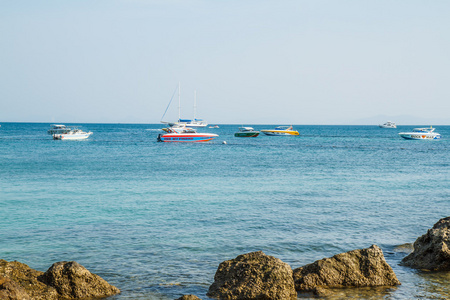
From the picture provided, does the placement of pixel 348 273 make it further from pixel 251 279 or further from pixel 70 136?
pixel 70 136

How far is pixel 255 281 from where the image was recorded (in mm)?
8898

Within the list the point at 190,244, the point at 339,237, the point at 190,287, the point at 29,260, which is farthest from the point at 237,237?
the point at 29,260

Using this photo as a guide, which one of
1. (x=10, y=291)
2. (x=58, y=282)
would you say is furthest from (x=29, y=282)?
(x=10, y=291)

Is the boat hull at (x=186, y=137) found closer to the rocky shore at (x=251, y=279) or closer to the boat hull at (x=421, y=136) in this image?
the boat hull at (x=421, y=136)

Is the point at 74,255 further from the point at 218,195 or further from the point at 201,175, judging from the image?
the point at 201,175

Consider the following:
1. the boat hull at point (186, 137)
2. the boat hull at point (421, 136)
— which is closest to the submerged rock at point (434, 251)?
the boat hull at point (186, 137)

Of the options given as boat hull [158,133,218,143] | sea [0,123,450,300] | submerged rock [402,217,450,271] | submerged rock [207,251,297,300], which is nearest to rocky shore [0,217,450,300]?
submerged rock [207,251,297,300]

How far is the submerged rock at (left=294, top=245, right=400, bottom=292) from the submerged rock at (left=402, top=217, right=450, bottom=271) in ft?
5.03

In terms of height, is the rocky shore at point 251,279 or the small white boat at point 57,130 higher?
the small white boat at point 57,130

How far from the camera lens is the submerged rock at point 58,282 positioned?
8.47 m

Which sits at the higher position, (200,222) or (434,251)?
(434,251)

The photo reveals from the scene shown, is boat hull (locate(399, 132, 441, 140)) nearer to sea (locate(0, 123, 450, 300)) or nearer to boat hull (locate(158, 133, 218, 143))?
boat hull (locate(158, 133, 218, 143))

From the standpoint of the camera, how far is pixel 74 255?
12.2 metres

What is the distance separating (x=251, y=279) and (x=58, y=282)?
12.4ft
